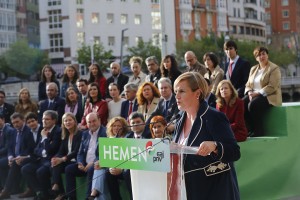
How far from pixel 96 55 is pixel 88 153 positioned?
2265 inches

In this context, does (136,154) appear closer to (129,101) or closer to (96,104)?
(129,101)

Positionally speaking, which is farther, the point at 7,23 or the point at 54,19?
the point at 7,23

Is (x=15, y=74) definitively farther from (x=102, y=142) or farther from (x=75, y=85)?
(x=102, y=142)

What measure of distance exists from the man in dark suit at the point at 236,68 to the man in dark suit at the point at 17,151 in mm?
3676

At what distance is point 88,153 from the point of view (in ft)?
30.5

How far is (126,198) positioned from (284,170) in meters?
2.34

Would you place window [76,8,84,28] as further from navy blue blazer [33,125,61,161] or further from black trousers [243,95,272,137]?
black trousers [243,95,272,137]

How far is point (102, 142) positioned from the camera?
5.16 metres

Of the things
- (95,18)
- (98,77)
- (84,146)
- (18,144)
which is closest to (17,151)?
(18,144)

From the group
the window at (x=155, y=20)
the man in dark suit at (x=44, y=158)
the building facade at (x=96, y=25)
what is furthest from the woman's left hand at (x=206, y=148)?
the building facade at (x=96, y=25)

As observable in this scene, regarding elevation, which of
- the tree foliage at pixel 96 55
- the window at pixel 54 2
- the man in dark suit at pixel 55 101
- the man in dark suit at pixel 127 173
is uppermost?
the window at pixel 54 2

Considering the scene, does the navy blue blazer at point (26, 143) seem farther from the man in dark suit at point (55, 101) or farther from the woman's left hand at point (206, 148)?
the woman's left hand at point (206, 148)

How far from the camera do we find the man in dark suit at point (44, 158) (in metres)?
10.2

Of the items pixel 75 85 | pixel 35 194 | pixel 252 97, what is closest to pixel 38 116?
pixel 75 85
